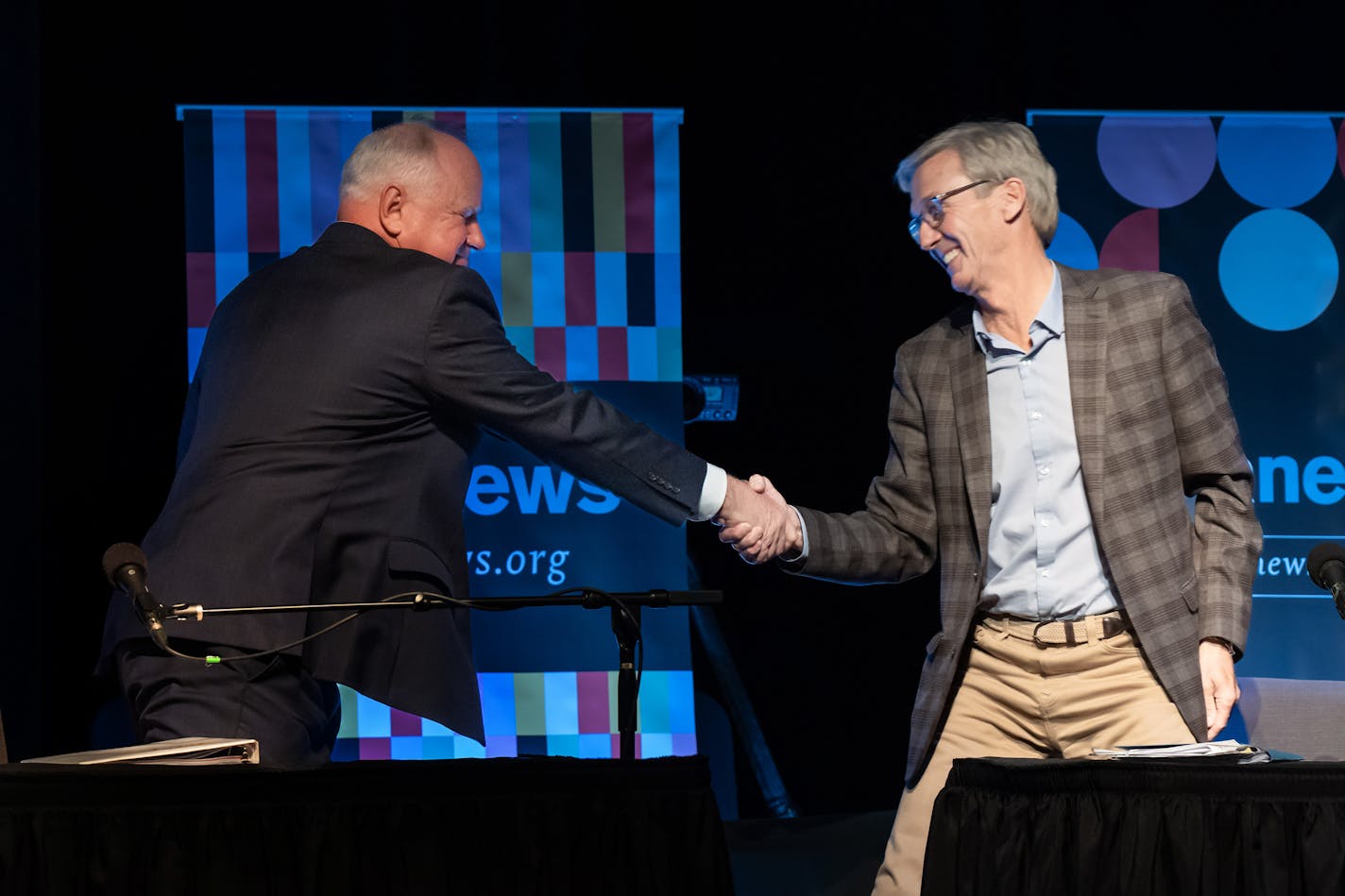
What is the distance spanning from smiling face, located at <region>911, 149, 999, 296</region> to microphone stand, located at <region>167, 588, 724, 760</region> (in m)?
0.96

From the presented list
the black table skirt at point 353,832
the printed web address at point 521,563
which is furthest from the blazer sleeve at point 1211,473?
the printed web address at point 521,563

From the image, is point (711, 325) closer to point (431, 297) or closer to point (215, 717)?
point (431, 297)

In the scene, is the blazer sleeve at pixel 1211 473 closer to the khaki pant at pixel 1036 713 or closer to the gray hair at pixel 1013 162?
the khaki pant at pixel 1036 713

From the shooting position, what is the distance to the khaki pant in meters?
2.37

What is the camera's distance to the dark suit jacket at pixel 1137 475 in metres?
2.40

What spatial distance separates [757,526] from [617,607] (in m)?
0.86

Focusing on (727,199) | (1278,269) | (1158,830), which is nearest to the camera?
(1158,830)

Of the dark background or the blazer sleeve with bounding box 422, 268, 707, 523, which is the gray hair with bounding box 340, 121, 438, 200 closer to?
the blazer sleeve with bounding box 422, 268, 707, 523

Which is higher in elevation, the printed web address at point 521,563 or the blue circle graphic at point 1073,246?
the blue circle graphic at point 1073,246

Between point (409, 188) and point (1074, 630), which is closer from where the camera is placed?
point (1074, 630)

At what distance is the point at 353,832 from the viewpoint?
1682 millimetres

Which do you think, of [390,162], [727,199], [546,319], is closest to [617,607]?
[390,162]

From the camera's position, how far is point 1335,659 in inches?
159

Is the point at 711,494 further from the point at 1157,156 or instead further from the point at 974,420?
the point at 1157,156
